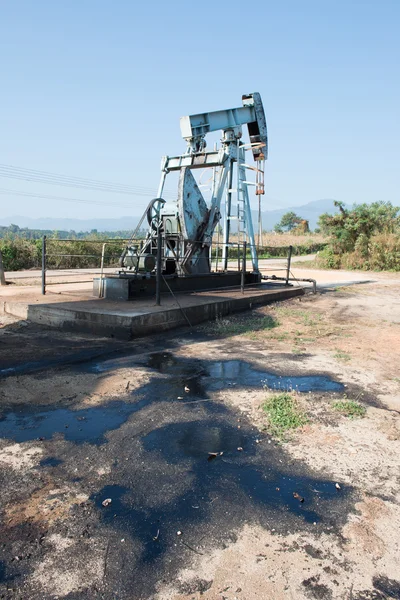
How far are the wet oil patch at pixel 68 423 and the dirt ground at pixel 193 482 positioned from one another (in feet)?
0.06

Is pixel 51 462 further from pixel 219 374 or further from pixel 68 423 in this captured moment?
pixel 219 374

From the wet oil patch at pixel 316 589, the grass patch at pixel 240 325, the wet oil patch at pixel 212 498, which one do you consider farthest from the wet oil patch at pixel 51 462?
the grass patch at pixel 240 325

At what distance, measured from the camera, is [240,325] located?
8227 millimetres

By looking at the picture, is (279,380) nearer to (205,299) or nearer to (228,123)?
(205,299)

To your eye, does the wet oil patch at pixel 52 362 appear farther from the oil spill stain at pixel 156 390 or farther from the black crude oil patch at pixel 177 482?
the black crude oil patch at pixel 177 482

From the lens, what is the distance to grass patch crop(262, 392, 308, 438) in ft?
11.6

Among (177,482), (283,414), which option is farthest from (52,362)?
(177,482)

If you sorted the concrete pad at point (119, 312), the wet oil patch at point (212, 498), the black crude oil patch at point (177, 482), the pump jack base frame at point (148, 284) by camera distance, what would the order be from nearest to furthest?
the black crude oil patch at point (177, 482)
the wet oil patch at point (212, 498)
the concrete pad at point (119, 312)
the pump jack base frame at point (148, 284)

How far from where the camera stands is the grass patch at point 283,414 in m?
3.54

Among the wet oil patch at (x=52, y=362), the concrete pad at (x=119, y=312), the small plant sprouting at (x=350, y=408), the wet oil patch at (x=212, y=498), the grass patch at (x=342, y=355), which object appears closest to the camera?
the wet oil patch at (x=212, y=498)

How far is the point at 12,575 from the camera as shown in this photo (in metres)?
1.95

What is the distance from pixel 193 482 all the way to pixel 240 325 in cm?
559

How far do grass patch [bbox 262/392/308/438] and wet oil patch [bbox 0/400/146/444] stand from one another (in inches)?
47.3

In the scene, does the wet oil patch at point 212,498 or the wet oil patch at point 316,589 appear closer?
the wet oil patch at point 316,589
